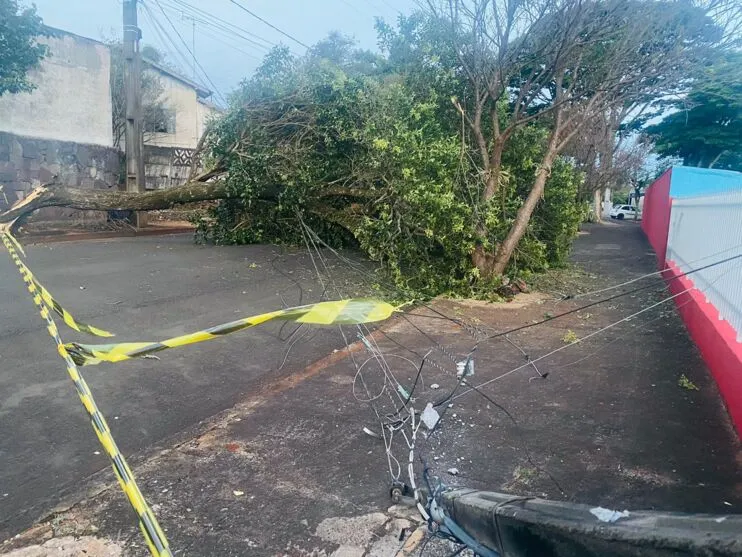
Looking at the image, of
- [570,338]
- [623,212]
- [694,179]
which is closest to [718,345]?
[570,338]

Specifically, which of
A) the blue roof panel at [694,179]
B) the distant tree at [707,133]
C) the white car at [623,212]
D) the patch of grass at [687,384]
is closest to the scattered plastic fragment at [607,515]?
the patch of grass at [687,384]

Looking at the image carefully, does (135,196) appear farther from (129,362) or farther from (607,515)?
(607,515)

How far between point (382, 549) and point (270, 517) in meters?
0.64

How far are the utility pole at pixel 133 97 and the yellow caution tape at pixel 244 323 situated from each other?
14.4m

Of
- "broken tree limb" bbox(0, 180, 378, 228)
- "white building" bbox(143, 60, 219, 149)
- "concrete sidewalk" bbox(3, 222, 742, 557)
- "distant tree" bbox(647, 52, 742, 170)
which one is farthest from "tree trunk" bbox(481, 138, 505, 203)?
"white building" bbox(143, 60, 219, 149)

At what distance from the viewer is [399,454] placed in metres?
3.84

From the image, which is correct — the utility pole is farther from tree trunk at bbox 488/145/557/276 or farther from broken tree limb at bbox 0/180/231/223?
tree trunk at bbox 488/145/557/276

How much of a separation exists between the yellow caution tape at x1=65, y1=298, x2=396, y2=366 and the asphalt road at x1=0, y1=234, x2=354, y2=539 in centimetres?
110

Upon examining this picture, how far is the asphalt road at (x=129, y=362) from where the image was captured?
3701 millimetres

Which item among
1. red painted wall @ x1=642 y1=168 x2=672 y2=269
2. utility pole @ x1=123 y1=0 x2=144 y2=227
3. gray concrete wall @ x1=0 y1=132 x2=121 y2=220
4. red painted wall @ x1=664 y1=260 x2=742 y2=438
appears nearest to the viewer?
red painted wall @ x1=664 y1=260 x2=742 y2=438

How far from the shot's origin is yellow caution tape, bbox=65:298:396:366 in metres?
2.41

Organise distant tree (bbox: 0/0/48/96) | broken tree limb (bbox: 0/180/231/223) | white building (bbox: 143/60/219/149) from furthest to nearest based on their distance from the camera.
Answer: white building (bbox: 143/60/219/149), distant tree (bbox: 0/0/48/96), broken tree limb (bbox: 0/180/231/223)

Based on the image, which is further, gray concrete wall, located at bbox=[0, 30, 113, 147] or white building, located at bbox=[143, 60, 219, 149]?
white building, located at bbox=[143, 60, 219, 149]

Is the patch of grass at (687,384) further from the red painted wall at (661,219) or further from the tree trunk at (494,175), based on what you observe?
the red painted wall at (661,219)
